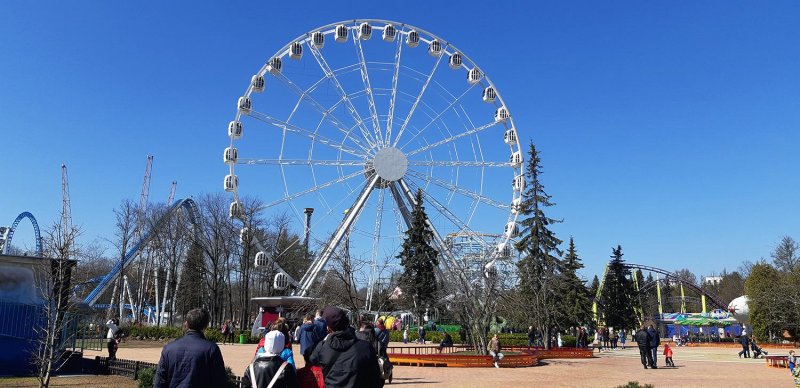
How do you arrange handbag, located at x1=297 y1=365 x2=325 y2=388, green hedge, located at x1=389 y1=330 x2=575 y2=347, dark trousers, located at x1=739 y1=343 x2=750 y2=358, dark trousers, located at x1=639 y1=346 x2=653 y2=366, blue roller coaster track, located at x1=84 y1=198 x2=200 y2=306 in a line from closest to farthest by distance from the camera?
handbag, located at x1=297 y1=365 x2=325 y2=388 < dark trousers, located at x1=639 y1=346 x2=653 y2=366 < dark trousers, located at x1=739 y1=343 x2=750 y2=358 < green hedge, located at x1=389 y1=330 x2=575 y2=347 < blue roller coaster track, located at x1=84 y1=198 x2=200 y2=306

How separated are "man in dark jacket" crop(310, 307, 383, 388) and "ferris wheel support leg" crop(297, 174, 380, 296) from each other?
32042mm

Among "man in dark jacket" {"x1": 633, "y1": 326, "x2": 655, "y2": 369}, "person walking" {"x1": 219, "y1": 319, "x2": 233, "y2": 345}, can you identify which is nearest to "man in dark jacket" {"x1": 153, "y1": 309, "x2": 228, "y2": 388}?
"man in dark jacket" {"x1": 633, "y1": 326, "x2": 655, "y2": 369}

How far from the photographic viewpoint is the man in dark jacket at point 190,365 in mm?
4965

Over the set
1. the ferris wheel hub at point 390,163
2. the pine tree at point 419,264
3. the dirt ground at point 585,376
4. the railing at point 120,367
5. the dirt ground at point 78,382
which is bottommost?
the dirt ground at point 585,376

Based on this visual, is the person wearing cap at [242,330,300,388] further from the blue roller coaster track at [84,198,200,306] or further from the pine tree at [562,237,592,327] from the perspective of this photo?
the blue roller coaster track at [84,198,200,306]

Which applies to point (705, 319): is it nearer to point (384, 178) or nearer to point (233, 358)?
point (384, 178)

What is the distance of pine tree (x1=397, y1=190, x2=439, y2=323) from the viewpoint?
48.8m

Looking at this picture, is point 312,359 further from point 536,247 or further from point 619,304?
point 619,304

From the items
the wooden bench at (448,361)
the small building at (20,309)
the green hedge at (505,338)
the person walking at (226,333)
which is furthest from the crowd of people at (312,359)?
the person walking at (226,333)

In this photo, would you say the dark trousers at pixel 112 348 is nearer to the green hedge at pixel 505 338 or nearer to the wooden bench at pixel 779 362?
the green hedge at pixel 505 338

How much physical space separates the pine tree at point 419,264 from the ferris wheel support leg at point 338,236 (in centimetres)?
1087

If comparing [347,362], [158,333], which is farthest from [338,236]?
[347,362]

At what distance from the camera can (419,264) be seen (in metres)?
50.2

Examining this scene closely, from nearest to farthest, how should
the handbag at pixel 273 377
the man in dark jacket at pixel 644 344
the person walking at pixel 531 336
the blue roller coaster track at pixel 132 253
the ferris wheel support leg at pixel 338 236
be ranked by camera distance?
the handbag at pixel 273 377 → the man in dark jacket at pixel 644 344 → the person walking at pixel 531 336 → the ferris wheel support leg at pixel 338 236 → the blue roller coaster track at pixel 132 253
